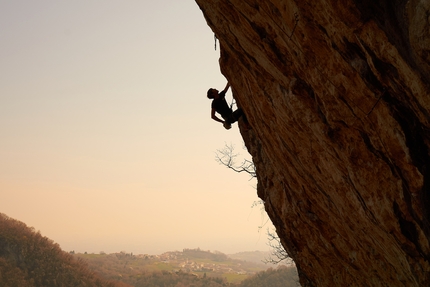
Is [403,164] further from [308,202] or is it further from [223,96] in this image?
[223,96]

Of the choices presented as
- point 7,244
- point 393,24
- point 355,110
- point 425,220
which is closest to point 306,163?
point 355,110

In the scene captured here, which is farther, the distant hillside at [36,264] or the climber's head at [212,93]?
the distant hillside at [36,264]

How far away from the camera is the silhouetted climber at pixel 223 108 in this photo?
8.91m

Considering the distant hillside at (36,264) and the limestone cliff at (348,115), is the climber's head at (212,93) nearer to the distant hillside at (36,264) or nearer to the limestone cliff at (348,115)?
the limestone cliff at (348,115)

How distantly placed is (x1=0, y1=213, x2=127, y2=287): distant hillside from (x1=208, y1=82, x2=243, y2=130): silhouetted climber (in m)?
38.9

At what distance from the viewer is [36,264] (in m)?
44.2

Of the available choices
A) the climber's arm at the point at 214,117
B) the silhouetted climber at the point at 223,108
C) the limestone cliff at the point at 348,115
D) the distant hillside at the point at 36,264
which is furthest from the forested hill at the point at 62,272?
the limestone cliff at the point at 348,115

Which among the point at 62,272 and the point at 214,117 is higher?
the point at 214,117

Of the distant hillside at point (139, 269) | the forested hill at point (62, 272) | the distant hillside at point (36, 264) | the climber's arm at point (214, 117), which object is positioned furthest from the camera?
the distant hillside at point (139, 269)

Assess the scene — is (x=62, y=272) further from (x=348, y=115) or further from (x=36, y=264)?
(x=348, y=115)

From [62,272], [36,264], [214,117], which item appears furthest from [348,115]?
[36,264]

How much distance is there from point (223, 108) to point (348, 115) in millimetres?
4558

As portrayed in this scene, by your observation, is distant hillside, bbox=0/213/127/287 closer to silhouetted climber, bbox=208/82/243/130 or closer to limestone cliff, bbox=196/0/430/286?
silhouetted climber, bbox=208/82/243/130

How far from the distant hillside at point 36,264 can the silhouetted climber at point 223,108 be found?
128ft
